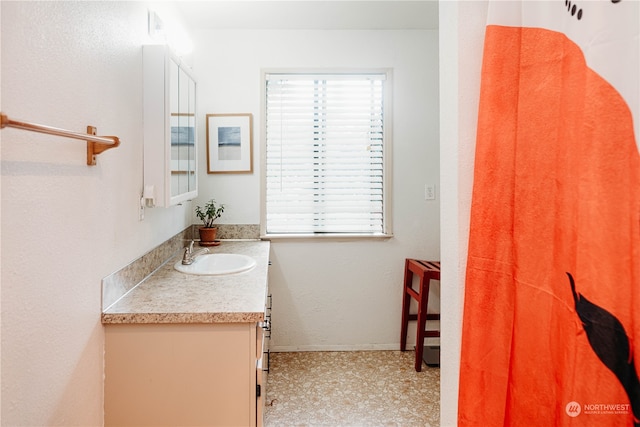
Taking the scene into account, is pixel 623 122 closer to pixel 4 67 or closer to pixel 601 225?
pixel 601 225

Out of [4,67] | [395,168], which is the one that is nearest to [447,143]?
[4,67]

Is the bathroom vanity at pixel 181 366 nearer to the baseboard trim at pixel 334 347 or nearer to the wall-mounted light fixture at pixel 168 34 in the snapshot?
the wall-mounted light fixture at pixel 168 34

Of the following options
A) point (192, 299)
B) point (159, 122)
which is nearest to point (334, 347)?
point (192, 299)

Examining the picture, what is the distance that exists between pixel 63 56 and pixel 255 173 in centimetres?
182

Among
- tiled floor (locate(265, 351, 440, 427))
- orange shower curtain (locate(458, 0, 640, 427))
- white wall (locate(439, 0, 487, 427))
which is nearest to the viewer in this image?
orange shower curtain (locate(458, 0, 640, 427))

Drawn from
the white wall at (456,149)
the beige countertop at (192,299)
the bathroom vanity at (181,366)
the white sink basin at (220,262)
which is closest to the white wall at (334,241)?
the white sink basin at (220,262)

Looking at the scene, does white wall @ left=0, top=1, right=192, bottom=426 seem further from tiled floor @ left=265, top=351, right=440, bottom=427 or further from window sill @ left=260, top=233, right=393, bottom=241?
window sill @ left=260, top=233, right=393, bottom=241

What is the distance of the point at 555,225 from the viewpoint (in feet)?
2.24

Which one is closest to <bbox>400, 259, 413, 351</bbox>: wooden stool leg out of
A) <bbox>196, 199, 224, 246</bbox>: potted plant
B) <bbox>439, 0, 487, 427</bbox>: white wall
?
<bbox>196, 199, 224, 246</bbox>: potted plant

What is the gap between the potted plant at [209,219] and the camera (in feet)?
8.77

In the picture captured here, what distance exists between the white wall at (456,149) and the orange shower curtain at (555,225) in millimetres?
69

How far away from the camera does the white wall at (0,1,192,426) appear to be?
892mm

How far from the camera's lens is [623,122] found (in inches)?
21.4

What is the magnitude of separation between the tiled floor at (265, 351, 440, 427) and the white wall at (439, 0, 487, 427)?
134 centimetres
